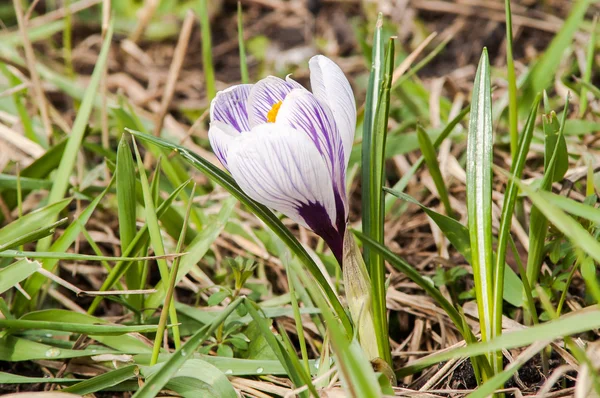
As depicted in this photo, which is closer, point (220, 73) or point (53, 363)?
point (53, 363)

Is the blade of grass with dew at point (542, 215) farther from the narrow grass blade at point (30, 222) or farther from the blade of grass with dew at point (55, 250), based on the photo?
the narrow grass blade at point (30, 222)

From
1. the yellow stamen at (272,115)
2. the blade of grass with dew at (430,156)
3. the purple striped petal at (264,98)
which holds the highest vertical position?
the purple striped petal at (264,98)

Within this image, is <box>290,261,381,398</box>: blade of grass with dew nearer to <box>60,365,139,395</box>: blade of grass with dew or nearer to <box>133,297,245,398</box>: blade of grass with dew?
<box>133,297,245,398</box>: blade of grass with dew

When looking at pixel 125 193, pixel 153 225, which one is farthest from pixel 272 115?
pixel 125 193

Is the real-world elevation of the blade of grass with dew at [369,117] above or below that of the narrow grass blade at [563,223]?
above

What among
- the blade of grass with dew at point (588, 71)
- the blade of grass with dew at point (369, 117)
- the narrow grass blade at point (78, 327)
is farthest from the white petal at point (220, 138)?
the blade of grass with dew at point (588, 71)

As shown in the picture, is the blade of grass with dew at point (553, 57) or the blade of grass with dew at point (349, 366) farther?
the blade of grass with dew at point (553, 57)

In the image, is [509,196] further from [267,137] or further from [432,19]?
[432,19]

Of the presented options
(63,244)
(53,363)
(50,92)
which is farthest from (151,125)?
(53,363)
